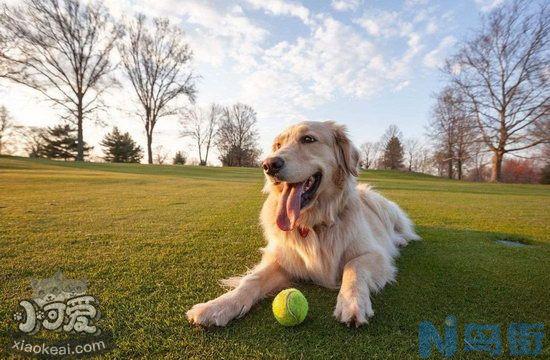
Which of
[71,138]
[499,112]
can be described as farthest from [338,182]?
[71,138]

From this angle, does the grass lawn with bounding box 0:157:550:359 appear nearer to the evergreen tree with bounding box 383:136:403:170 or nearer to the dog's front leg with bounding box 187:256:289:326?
the dog's front leg with bounding box 187:256:289:326

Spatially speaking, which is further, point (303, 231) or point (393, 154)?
point (393, 154)

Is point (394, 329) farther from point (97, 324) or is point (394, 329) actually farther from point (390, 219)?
point (390, 219)

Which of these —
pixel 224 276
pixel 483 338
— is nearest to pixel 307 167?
pixel 224 276

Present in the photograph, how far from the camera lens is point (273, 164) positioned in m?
2.60

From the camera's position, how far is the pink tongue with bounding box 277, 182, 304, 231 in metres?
2.69

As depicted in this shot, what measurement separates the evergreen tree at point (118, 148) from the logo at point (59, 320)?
163ft

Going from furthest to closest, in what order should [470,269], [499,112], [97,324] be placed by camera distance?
1. [499,112]
2. [470,269]
3. [97,324]

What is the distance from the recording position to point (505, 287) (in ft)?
8.16

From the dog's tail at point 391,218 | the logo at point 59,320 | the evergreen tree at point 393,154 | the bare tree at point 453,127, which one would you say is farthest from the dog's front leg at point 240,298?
the evergreen tree at point 393,154

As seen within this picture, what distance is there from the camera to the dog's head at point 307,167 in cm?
268

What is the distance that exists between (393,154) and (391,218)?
188 ft

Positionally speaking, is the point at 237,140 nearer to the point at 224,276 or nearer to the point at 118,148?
the point at 118,148

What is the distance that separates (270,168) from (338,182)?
813 mm
